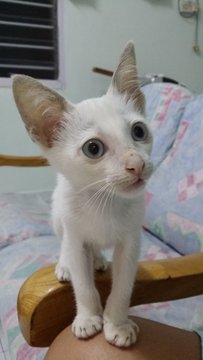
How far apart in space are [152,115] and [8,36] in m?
0.98

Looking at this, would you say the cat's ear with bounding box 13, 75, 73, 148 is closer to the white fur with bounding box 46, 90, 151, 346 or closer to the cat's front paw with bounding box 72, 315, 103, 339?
the white fur with bounding box 46, 90, 151, 346

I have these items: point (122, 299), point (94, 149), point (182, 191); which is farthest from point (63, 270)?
point (182, 191)

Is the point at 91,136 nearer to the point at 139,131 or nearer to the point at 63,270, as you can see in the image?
the point at 139,131

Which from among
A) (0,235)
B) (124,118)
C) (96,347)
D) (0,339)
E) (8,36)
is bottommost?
(0,339)

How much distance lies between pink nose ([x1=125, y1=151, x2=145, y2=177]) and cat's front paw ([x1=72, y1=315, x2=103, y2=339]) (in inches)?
9.5

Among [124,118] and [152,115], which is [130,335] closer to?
[124,118]

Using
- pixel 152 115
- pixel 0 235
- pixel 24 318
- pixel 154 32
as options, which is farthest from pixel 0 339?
pixel 154 32

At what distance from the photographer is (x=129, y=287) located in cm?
62

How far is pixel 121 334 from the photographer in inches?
22.3

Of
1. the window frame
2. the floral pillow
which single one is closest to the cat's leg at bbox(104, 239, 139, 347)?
the floral pillow

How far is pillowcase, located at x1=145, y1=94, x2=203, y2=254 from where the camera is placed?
1054mm

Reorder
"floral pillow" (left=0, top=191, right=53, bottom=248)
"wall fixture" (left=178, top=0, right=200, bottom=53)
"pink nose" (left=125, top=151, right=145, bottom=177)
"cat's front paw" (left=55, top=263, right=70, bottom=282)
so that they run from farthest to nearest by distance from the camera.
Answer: "wall fixture" (left=178, top=0, right=200, bottom=53)
"floral pillow" (left=0, top=191, right=53, bottom=248)
"cat's front paw" (left=55, top=263, right=70, bottom=282)
"pink nose" (left=125, top=151, right=145, bottom=177)

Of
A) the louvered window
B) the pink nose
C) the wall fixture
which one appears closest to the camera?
the pink nose

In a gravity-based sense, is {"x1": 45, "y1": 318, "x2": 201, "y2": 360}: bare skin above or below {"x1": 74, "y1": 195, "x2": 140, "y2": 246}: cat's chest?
below
